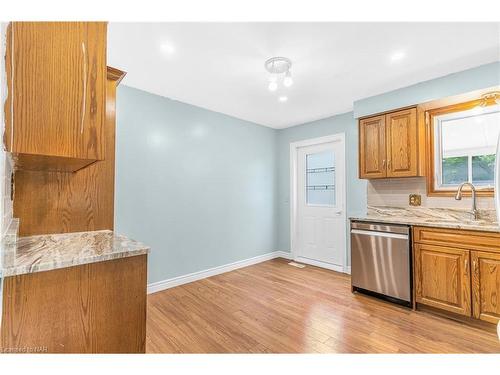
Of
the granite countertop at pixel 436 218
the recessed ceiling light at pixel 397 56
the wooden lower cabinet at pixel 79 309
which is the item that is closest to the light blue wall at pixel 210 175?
the granite countertop at pixel 436 218

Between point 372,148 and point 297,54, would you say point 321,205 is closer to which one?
point 372,148

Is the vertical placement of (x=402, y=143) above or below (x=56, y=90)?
above

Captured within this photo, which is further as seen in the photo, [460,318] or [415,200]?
[415,200]

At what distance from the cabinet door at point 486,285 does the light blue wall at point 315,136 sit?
1.45 m

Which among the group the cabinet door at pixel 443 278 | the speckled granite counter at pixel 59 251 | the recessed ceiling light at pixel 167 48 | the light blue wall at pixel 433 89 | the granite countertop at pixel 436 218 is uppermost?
the recessed ceiling light at pixel 167 48

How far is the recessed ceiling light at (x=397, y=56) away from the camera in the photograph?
2135 mm

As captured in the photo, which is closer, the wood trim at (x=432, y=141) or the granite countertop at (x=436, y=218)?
the granite countertop at (x=436, y=218)

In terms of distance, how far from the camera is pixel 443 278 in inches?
91.0

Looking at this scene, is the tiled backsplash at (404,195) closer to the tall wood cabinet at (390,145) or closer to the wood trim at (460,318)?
the tall wood cabinet at (390,145)

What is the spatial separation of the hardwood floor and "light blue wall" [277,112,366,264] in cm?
128

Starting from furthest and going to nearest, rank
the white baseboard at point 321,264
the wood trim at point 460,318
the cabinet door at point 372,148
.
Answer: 1. the white baseboard at point 321,264
2. the cabinet door at point 372,148
3. the wood trim at point 460,318

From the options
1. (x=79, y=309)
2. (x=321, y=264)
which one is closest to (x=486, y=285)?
(x=321, y=264)


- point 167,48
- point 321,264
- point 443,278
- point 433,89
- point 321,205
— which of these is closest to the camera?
point 167,48

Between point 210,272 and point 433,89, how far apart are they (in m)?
3.54
